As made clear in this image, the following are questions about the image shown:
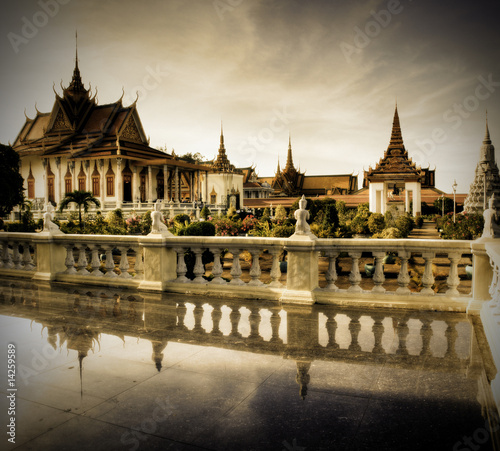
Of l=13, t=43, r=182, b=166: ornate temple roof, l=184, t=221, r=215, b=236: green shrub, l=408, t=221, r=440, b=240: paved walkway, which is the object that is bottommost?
l=408, t=221, r=440, b=240: paved walkway

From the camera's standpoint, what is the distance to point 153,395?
3.42 metres

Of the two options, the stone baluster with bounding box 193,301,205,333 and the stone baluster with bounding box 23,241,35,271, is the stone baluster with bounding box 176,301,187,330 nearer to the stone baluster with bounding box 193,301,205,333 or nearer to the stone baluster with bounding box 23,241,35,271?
the stone baluster with bounding box 193,301,205,333

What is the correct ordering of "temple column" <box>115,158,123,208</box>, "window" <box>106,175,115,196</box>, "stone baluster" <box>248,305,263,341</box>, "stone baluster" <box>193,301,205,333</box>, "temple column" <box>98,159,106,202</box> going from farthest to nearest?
1. "window" <box>106,175,115,196</box>
2. "temple column" <box>98,159,106,202</box>
3. "temple column" <box>115,158,123,208</box>
4. "stone baluster" <box>193,301,205,333</box>
5. "stone baluster" <box>248,305,263,341</box>

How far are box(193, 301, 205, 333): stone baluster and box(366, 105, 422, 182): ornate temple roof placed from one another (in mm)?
53542

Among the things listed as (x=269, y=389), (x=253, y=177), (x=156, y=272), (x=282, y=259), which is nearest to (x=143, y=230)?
(x=282, y=259)

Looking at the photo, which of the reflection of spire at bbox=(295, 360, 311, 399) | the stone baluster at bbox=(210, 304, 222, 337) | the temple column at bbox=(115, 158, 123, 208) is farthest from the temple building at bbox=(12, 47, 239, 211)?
the reflection of spire at bbox=(295, 360, 311, 399)

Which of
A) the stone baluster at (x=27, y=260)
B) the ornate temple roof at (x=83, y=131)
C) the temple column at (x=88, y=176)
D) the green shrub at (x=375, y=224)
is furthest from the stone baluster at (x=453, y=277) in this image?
the temple column at (x=88, y=176)

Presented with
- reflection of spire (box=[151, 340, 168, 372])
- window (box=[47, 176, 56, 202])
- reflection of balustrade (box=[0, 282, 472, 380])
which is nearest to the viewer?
reflection of spire (box=[151, 340, 168, 372])

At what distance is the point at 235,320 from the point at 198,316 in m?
0.56

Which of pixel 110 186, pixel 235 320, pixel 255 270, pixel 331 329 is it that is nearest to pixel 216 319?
pixel 235 320

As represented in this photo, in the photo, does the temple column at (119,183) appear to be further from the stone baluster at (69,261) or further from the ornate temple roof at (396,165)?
the stone baluster at (69,261)

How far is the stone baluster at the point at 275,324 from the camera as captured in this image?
4.82 metres

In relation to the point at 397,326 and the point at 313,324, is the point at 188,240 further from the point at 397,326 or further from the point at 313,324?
the point at 397,326

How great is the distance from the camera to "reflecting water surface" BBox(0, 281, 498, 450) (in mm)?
2828
